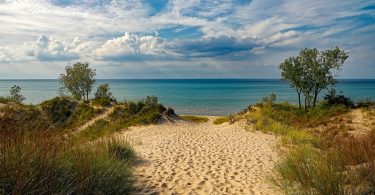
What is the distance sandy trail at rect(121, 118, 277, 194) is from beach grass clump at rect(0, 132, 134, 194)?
1489 millimetres

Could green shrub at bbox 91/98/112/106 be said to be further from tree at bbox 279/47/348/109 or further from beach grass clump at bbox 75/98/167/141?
tree at bbox 279/47/348/109

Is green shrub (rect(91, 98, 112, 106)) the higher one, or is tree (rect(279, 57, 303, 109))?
tree (rect(279, 57, 303, 109))

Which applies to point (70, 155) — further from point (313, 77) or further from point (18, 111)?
point (313, 77)

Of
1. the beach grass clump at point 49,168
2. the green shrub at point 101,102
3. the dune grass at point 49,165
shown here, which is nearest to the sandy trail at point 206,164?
the dune grass at point 49,165

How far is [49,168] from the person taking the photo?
201 inches

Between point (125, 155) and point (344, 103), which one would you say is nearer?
point (125, 155)

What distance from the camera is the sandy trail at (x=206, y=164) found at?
792 cm

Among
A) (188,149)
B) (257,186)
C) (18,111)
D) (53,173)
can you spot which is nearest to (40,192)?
(53,173)

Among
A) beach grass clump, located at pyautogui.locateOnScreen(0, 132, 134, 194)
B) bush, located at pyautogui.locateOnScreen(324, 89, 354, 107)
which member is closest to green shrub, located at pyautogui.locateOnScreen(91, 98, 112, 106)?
bush, located at pyautogui.locateOnScreen(324, 89, 354, 107)

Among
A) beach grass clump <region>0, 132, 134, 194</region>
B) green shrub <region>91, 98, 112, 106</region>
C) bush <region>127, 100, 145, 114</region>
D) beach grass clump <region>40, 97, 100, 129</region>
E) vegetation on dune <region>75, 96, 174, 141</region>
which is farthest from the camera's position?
green shrub <region>91, 98, 112, 106</region>

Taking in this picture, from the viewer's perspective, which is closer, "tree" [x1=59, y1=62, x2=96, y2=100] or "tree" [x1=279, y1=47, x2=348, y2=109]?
"tree" [x1=279, y1=47, x2=348, y2=109]

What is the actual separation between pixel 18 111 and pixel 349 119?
2481 cm

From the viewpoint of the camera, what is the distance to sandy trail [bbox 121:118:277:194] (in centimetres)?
792

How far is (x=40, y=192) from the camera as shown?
4.84 metres
